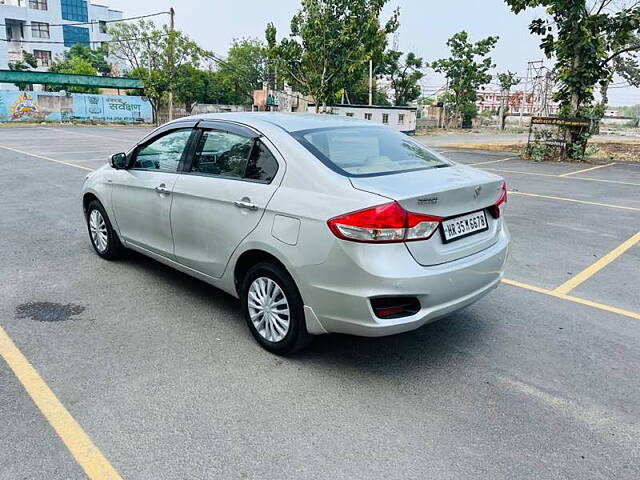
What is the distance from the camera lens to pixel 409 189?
10.4 ft

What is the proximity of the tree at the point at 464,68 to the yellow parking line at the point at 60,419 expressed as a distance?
50624 millimetres

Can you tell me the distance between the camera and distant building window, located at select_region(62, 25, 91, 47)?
71.3 m

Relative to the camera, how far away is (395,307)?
10.2ft

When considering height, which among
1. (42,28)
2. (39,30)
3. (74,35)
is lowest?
(39,30)

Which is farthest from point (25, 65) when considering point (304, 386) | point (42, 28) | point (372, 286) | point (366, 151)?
point (372, 286)

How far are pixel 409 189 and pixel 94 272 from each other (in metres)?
3.55

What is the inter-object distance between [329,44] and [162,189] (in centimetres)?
2216

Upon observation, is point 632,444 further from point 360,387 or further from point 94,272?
point 94,272

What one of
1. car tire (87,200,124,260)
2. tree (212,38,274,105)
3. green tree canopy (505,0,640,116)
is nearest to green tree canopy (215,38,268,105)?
tree (212,38,274,105)

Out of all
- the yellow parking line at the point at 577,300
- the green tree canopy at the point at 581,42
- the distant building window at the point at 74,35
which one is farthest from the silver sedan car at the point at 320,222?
the distant building window at the point at 74,35

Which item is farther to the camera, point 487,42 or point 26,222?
point 487,42

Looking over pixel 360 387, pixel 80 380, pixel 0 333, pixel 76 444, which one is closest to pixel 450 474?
pixel 360 387

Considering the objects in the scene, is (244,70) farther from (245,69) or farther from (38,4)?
(38,4)

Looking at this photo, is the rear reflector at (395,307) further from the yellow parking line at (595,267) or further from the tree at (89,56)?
the tree at (89,56)
